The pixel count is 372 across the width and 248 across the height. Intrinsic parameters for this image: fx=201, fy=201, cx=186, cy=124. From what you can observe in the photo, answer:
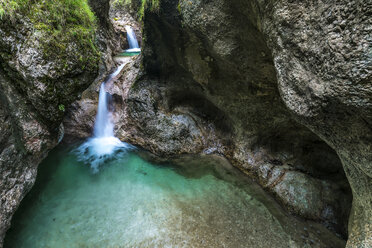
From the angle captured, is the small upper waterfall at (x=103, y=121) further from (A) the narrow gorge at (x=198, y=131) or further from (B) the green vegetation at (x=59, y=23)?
(B) the green vegetation at (x=59, y=23)

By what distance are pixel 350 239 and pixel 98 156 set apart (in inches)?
246

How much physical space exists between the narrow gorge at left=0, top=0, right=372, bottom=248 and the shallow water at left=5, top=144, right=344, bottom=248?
3 cm

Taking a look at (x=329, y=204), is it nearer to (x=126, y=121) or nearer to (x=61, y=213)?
(x=61, y=213)

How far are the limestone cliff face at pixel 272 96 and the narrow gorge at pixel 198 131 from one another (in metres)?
0.02

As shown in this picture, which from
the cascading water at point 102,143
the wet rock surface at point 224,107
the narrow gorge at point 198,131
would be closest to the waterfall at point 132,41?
the wet rock surface at point 224,107

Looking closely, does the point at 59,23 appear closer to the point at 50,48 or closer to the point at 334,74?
the point at 50,48

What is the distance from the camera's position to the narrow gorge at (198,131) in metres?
2.57

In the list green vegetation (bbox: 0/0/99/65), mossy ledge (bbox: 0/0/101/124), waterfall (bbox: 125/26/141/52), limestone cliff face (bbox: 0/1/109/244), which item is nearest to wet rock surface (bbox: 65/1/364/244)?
green vegetation (bbox: 0/0/99/65)

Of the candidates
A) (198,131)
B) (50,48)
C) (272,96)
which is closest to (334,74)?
(272,96)

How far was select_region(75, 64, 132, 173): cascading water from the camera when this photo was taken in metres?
6.28

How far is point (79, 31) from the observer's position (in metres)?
4.10

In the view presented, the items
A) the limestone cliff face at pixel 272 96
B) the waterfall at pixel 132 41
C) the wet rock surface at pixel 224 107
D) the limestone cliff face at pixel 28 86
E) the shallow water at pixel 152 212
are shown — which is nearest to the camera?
the limestone cliff face at pixel 272 96

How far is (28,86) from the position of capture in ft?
11.7

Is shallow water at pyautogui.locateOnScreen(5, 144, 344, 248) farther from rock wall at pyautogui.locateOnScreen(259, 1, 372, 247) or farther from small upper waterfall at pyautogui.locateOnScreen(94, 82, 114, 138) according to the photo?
small upper waterfall at pyautogui.locateOnScreen(94, 82, 114, 138)
